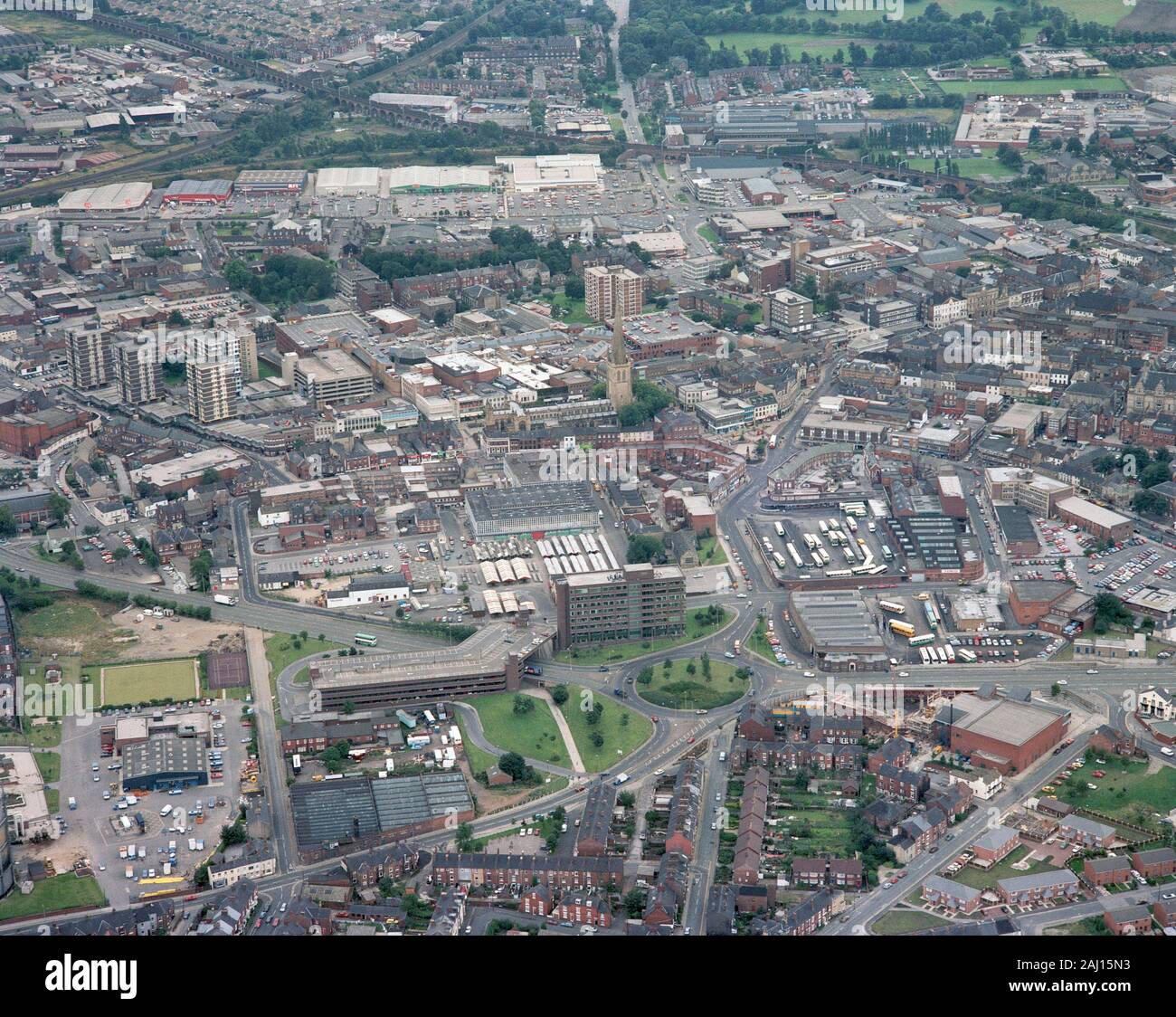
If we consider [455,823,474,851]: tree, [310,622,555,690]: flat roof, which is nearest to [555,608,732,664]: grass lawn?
[310,622,555,690]: flat roof

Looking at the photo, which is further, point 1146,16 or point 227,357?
point 1146,16

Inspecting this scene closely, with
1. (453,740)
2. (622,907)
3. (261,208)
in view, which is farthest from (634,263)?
(622,907)

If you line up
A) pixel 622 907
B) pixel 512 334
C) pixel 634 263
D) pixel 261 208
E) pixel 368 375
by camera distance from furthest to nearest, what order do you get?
pixel 261 208 < pixel 634 263 < pixel 512 334 < pixel 368 375 < pixel 622 907

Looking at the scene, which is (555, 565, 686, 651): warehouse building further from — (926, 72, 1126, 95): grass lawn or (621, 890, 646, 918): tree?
(926, 72, 1126, 95): grass lawn

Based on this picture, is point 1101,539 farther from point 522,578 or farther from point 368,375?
point 368,375

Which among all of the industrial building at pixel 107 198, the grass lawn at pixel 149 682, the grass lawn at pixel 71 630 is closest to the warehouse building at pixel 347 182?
the industrial building at pixel 107 198

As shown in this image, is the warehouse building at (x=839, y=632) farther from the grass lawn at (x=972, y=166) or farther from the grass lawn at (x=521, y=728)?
the grass lawn at (x=972, y=166)
